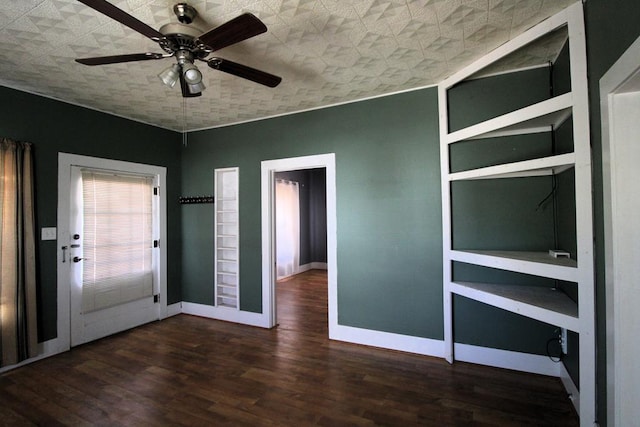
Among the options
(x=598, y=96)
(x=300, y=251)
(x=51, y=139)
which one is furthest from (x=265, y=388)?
(x=300, y=251)

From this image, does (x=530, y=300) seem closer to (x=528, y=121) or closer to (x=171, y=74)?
(x=528, y=121)

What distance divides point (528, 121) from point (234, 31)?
2109mm

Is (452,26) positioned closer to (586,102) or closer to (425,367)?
(586,102)

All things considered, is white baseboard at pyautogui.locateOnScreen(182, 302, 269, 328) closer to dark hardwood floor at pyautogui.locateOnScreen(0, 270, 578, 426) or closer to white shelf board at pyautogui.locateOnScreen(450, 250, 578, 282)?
dark hardwood floor at pyautogui.locateOnScreen(0, 270, 578, 426)

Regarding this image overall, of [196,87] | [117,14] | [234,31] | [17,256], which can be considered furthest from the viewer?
[17,256]

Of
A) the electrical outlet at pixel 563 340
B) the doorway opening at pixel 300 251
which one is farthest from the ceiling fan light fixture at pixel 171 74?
the electrical outlet at pixel 563 340

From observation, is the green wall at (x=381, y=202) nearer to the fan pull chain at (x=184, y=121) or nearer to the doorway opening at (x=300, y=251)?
the doorway opening at (x=300, y=251)

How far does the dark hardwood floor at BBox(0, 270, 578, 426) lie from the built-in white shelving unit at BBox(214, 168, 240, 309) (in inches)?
31.1

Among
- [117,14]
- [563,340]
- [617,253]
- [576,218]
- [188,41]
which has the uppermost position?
[188,41]

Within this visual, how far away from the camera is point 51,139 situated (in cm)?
291

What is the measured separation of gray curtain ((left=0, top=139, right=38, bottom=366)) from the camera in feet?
8.29

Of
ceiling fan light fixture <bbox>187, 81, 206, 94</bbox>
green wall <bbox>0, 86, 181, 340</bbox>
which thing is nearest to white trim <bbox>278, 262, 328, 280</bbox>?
green wall <bbox>0, 86, 181, 340</bbox>

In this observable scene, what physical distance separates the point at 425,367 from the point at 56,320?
12.3 ft

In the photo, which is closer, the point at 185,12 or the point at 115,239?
the point at 185,12
